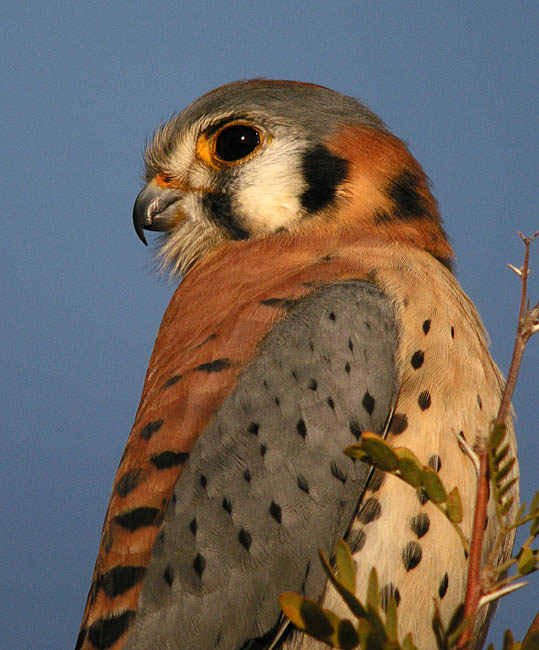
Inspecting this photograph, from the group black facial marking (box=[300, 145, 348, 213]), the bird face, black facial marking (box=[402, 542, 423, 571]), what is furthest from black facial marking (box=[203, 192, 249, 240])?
black facial marking (box=[402, 542, 423, 571])

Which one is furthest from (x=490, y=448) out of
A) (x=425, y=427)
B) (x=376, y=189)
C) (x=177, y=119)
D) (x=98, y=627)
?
(x=177, y=119)

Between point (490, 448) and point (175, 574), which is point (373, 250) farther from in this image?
point (490, 448)

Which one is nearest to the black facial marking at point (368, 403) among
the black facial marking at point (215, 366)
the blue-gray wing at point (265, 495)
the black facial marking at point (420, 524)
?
the blue-gray wing at point (265, 495)

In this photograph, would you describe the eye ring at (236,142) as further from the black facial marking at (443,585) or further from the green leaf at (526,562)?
the green leaf at (526,562)

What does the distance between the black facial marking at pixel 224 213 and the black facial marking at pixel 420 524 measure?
3.83 ft

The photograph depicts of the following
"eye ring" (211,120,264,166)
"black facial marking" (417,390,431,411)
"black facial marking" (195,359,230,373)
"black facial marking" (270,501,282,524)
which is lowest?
"black facial marking" (270,501,282,524)

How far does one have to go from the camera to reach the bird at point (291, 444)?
164 cm

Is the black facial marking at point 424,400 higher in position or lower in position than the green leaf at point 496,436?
lower

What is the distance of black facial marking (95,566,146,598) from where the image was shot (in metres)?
1.72

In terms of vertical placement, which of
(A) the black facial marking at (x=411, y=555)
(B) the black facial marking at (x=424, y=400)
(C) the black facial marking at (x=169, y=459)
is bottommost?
(A) the black facial marking at (x=411, y=555)

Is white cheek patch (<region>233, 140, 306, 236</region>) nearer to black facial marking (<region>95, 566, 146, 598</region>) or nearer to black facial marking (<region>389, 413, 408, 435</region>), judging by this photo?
black facial marking (<region>389, 413, 408, 435</region>)

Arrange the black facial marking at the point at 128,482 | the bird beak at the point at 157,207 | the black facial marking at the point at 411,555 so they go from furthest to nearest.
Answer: the bird beak at the point at 157,207, the black facial marking at the point at 128,482, the black facial marking at the point at 411,555

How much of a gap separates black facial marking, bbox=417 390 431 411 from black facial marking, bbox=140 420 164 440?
2.07 ft

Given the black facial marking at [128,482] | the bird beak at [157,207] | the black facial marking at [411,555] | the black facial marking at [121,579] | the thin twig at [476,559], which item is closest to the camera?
the thin twig at [476,559]
